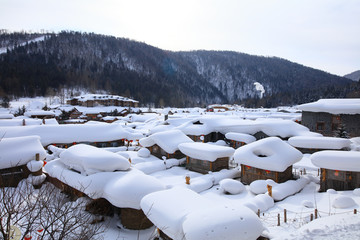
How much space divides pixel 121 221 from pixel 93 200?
6.81ft

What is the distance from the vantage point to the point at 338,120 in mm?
28812

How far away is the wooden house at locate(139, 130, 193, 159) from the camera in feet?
78.4

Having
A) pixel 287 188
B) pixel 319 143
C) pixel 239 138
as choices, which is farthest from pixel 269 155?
pixel 239 138

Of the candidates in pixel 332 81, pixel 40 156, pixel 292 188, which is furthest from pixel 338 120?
pixel 332 81

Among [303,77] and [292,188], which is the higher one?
[303,77]

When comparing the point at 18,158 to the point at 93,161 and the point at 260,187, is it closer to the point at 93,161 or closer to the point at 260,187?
the point at 93,161

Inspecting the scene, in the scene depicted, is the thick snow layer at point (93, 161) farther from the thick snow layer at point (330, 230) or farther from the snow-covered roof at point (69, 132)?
the snow-covered roof at point (69, 132)

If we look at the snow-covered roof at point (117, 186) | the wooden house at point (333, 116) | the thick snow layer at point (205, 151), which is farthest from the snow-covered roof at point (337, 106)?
the snow-covered roof at point (117, 186)

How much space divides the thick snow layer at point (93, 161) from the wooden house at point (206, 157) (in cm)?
858

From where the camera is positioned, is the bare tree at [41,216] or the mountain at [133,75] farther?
the mountain at [133,75]

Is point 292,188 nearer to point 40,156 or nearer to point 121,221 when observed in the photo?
point 121,221

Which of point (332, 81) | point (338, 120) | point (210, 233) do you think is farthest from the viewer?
point (332, 81)

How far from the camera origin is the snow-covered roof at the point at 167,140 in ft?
78.2

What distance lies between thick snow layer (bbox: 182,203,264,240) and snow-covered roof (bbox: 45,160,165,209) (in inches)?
162
